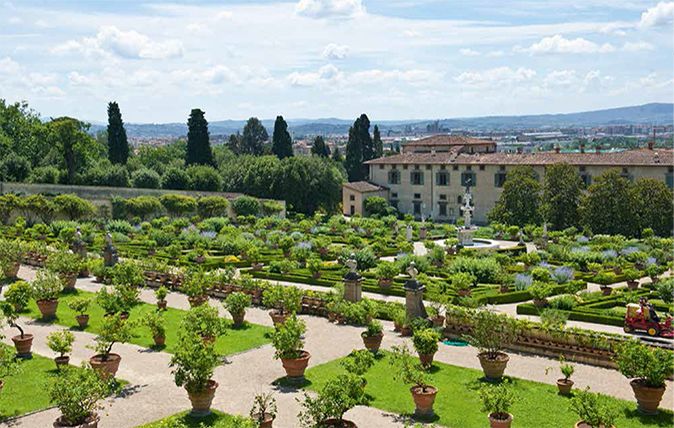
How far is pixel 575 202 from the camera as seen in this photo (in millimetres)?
53594

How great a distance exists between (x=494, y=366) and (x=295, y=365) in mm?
4782

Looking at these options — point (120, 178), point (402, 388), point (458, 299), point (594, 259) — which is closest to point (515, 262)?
point (594, 259)

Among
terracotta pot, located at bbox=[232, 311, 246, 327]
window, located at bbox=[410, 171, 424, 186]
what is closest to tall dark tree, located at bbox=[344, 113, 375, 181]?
window, located at bbox=[410, 171, 424, 186]

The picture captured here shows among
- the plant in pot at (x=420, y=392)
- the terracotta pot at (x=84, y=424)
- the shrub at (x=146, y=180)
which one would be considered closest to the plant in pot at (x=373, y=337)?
the plant in pot at (x=420, y=392)

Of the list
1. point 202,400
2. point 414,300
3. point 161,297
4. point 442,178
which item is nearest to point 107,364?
point 202,400

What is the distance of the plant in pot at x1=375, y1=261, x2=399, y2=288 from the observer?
3095 centimetres

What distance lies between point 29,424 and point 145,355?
17.8ft

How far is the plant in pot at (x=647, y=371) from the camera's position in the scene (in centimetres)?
1583

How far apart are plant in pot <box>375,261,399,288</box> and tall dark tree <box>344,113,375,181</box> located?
5716cm

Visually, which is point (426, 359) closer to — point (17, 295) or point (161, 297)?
point (161, 297)

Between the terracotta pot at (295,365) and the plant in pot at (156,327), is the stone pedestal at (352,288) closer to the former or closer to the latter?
the plant in pot at (156,327)

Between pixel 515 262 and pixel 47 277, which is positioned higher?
pixel 47 277

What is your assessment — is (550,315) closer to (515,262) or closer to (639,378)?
(639,378)

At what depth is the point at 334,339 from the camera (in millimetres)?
22656
